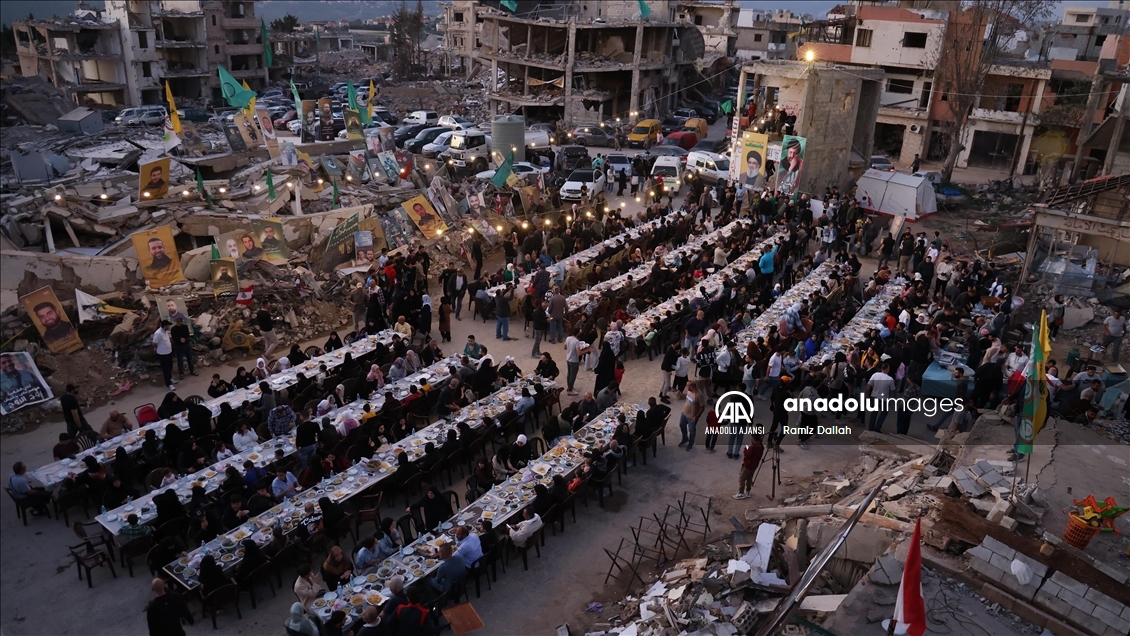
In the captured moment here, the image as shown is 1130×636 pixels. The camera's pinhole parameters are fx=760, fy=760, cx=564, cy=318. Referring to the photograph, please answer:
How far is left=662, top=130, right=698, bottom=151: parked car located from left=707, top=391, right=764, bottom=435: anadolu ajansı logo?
2786 cm

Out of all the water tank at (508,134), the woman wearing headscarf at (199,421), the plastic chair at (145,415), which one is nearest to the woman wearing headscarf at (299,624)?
the woman wearing headscarf at (199,421)

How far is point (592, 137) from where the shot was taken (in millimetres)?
42562

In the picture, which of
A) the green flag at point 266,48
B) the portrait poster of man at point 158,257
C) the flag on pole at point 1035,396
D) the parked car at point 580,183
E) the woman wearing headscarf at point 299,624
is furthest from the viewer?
the green flag at point 266,48

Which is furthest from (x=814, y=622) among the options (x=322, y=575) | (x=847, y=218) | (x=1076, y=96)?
(x=1076, y=96)

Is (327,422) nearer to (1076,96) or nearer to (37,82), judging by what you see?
(1076,96)

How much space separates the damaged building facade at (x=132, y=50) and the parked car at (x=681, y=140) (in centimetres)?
3904

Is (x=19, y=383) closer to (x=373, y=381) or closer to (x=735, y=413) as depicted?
(x=373, y=381)

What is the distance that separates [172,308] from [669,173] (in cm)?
2030

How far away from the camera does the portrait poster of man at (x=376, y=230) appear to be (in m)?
22.4

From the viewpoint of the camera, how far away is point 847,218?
81.6 ft

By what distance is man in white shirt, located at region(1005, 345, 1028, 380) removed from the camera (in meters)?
15.0

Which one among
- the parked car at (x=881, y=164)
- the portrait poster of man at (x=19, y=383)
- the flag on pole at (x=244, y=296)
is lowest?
the portrait poster of man at (x=19, y=383)

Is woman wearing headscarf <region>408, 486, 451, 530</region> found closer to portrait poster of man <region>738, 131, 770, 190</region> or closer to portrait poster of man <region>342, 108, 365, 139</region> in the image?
portrait poster of man <region>342, 108, 365, 139</region>

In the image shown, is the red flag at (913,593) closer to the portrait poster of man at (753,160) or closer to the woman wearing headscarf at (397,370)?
the woman wearing headscarf at (397,370)
